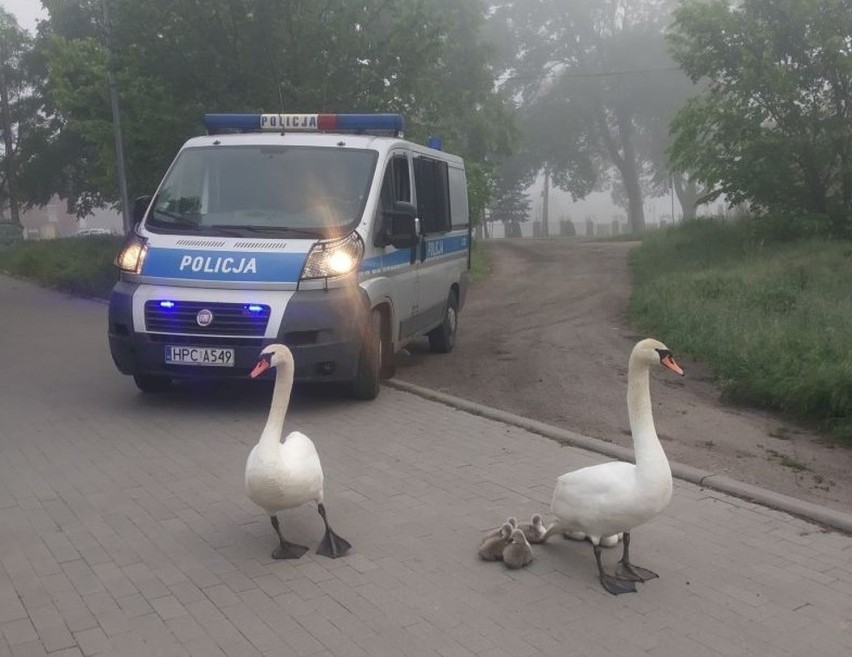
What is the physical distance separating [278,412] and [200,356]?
2.82 metres

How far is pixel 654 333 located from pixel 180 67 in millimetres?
9676

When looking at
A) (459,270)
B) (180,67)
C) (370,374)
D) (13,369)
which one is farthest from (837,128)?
(13,369)

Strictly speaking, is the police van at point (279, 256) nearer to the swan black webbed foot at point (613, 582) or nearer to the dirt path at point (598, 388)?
the dirt path at point (598, 388)

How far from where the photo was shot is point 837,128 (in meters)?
18.2

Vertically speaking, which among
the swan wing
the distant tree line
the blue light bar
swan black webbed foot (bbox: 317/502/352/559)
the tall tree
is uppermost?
the tall tree

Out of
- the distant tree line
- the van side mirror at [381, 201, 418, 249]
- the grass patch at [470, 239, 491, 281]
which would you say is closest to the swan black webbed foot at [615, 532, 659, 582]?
the van side mirror at [381, 201, 418, 249]

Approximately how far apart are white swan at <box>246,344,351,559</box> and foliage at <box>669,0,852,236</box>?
51.4 ft

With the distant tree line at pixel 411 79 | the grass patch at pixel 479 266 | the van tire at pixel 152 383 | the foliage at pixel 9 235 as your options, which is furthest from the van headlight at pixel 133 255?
the foliage at pixel 9 235

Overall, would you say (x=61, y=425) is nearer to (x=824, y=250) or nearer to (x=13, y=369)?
(x=13, y=369)

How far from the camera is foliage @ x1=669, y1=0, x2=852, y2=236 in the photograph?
18.2m

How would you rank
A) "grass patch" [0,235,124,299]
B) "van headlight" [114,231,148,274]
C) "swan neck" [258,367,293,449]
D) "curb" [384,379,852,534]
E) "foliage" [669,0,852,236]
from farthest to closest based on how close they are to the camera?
1. "grass patch" [0,235,124,299]
2. "foliage" [669,0,852,236]
3. "van headlight" [114,231,148,274]
4. "curb" [384,379,852,534]
5. "swan neck" [258,367,293,449]

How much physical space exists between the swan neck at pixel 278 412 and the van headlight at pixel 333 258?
8.42ft

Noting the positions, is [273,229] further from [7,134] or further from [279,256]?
[7,134]

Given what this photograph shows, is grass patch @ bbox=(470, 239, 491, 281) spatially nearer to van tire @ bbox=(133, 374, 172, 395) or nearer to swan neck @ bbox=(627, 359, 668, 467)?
van tire @ bbox=(133, 374, 172, 395)
